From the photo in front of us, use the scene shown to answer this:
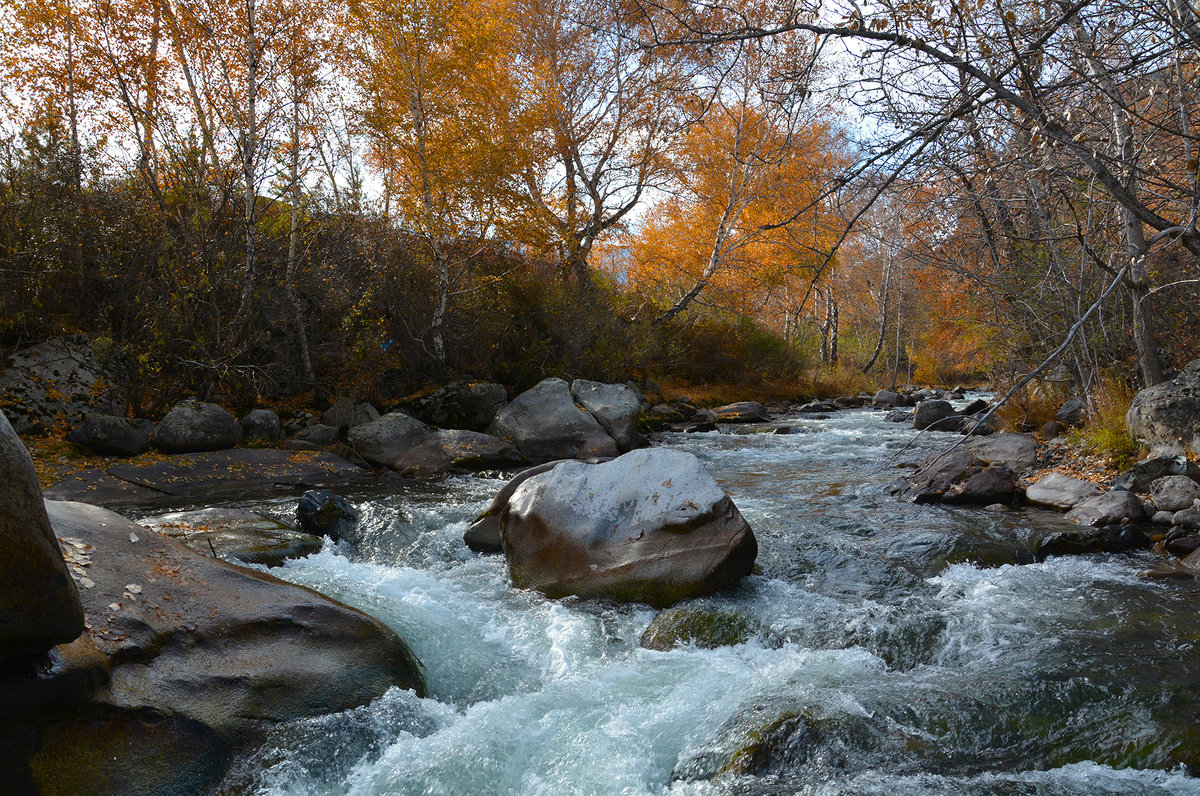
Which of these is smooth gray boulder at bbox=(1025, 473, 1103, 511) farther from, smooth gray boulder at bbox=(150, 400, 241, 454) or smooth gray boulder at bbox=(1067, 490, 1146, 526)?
smooth gray boulder at bbox=(150, 400, 241, 454)

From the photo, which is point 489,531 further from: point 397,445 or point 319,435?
point 319,435

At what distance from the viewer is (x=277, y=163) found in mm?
9938

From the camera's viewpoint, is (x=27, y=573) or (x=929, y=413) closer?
(x=27, y=573)

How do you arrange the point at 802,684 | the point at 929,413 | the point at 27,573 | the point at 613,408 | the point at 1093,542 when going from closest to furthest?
1. the point at 27,573
2. the point at 802,684
3. the point at 1093,542
4. the point at 613,408
5. the point at 929,413

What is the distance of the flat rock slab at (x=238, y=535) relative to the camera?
5064 mm

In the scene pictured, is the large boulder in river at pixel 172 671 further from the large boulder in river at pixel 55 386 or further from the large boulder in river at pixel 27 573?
the large boulder in river at pixel 55 386

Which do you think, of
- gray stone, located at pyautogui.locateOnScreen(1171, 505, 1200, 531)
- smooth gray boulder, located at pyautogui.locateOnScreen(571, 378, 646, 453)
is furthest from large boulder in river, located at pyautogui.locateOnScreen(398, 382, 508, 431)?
gray stone, located at pyautogui.locateOnScreen(1171, 505, 1200, 531)

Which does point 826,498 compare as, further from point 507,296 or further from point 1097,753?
point 507,296

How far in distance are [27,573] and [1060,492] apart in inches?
309

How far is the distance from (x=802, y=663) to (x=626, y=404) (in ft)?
25.9

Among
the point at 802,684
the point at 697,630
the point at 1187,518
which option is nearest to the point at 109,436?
the point at 697,630

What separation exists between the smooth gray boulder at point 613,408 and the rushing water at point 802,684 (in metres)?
5.28

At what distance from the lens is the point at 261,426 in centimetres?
948

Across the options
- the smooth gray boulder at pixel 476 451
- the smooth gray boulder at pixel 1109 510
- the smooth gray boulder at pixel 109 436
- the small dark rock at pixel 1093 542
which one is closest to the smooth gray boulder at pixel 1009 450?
the smooth gray boulder at pixel 1109 510
